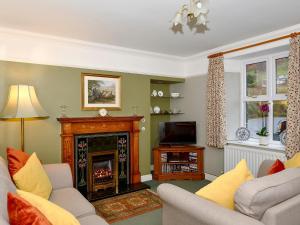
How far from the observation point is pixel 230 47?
12.9 ft

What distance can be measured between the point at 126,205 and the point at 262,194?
2.32m

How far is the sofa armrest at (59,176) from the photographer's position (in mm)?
2608

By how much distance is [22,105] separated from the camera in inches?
108

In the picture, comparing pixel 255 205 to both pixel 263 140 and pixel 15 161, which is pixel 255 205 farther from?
pixel 263 140

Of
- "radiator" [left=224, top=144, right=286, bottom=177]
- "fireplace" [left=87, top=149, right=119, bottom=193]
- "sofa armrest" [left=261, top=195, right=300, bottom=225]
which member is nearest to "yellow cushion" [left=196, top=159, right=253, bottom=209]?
"sofa armrest" [left=261, top=195, right=300, bottom=225]

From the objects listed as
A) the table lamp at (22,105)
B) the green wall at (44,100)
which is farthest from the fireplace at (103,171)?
the table lamp at (22,105)

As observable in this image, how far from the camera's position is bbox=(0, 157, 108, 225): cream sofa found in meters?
1.53

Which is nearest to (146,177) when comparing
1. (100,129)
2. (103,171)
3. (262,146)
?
(103,171)

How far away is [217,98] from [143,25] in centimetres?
194

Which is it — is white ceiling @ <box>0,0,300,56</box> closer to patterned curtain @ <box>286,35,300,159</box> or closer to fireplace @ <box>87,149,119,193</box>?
patterned curtain @ <box>286,35,300,159</box>

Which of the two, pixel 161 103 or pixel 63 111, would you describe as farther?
pixel 161 103

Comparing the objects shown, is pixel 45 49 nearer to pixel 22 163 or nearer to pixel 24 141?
pixel 24 141

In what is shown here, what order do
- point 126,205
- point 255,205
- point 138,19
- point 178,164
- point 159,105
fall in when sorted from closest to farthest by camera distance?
point 255,205 < point 138,19 < point 126,205 < point 178,164 < point 159,105

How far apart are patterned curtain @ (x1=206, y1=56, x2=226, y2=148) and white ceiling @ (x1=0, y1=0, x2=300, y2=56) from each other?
511 mm
